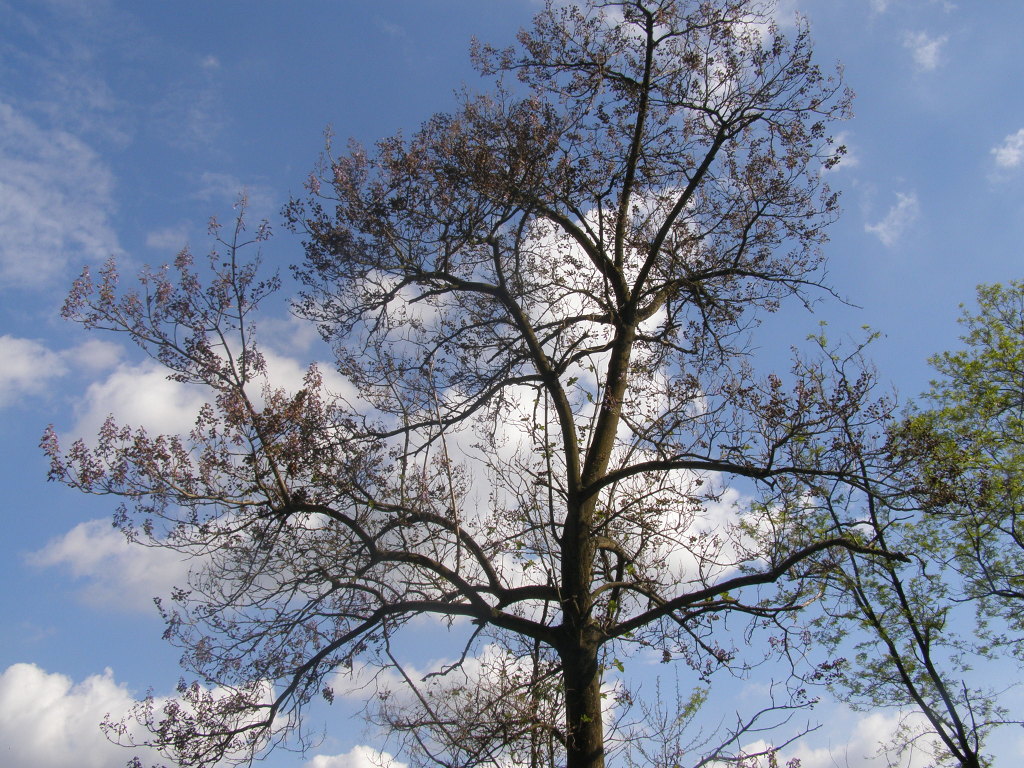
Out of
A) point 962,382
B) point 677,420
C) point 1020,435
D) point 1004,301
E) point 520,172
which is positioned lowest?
point 677,420

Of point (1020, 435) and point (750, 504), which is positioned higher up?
point (1020, 435)

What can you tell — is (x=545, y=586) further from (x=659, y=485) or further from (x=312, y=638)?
(x=312, y=638)

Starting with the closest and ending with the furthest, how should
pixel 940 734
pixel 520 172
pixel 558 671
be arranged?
1. pixel 558 671
2. pixel 520 172
3. pixel 940 734

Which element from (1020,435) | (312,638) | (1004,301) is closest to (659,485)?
(312,638)

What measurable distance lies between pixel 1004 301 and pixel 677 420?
49.6 ft

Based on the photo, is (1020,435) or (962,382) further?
(962,382)

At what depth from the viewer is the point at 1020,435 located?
1565cm

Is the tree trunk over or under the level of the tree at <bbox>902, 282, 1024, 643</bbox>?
under

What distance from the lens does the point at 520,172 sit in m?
8.10

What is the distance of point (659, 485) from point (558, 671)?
1.95 m

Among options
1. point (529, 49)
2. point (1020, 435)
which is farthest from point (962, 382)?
point (529, 49)

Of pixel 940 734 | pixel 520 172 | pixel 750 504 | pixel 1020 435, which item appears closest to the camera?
pixel 750 504

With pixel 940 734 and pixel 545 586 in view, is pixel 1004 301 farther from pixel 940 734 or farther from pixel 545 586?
pixel 545 586

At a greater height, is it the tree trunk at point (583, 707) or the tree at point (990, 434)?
the tree at point (990, 434)
